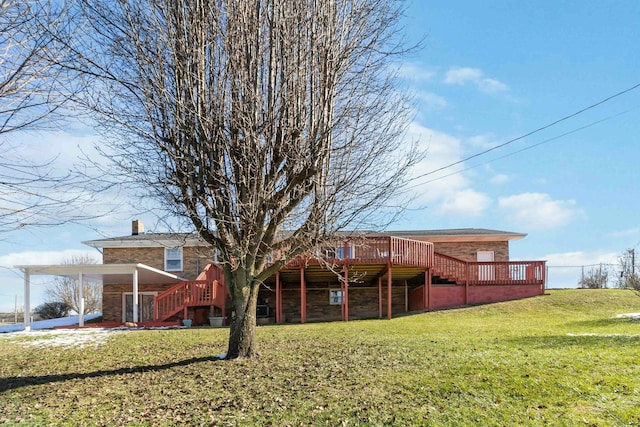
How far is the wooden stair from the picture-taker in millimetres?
20203

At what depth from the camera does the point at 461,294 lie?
2188cm

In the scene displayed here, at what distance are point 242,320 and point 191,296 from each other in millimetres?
10141

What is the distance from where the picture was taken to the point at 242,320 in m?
10.8

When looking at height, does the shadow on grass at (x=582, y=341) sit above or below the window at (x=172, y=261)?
below

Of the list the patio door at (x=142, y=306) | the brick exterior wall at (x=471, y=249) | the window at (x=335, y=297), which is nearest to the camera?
the window at (x=335, y=297)

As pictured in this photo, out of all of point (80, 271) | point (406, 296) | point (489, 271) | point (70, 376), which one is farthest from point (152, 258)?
point (70, 376)

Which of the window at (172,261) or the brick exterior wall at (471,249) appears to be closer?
the window at (172,261)

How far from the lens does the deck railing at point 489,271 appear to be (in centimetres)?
2189

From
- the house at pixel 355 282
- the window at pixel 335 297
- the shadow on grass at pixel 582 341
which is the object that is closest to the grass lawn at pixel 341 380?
the shadow on grass at pixel 582 341

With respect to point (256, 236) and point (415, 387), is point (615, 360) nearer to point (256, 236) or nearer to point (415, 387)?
point (415, 387)

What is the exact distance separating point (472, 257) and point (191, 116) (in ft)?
61.7

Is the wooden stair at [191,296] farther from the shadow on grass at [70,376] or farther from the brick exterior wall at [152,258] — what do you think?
the shadow on grass at [70,376]

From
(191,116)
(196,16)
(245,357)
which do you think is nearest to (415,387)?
(245,357)

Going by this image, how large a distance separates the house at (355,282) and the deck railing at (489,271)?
0.04 metres
